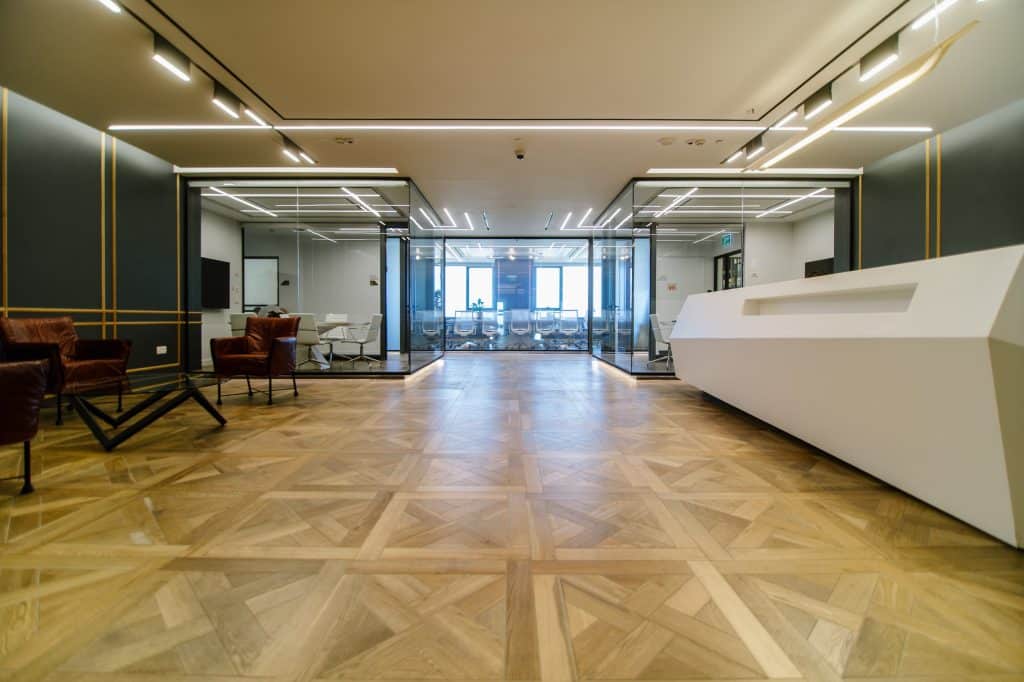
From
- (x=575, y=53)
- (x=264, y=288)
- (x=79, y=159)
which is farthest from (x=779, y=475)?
(x=264, y=288)

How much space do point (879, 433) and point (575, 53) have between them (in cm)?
343

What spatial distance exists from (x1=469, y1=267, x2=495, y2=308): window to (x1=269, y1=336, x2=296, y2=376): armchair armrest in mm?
8184

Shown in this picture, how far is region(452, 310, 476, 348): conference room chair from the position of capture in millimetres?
11867

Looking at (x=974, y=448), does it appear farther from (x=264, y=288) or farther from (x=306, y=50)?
(x=264, y=288)

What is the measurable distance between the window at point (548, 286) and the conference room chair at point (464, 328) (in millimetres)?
2097

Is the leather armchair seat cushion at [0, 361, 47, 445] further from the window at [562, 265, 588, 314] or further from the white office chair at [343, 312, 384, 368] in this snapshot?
the window at [562, 265, 588, 314]

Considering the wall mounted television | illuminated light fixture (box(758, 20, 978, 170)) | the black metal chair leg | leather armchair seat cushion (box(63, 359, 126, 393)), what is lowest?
the black metal chair leg

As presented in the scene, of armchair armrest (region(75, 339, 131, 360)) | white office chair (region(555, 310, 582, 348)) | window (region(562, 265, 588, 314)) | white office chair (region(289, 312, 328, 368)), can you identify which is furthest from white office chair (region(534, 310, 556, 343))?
armchair armrest (region(75, 339, 131, 360))

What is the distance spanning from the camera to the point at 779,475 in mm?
2584

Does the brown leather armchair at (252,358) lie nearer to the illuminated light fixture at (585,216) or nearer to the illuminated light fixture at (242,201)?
the illuminated light fixture at (242,201)

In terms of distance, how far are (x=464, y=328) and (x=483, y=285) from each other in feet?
5.69

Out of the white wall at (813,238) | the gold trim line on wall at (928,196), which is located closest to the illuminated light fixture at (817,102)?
the gold trim line on wall at (928,196)

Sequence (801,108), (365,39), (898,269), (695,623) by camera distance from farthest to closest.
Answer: (801,108)
(365,39)
(898,269)
(695,623)

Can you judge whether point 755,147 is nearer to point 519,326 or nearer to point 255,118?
point 255,118
